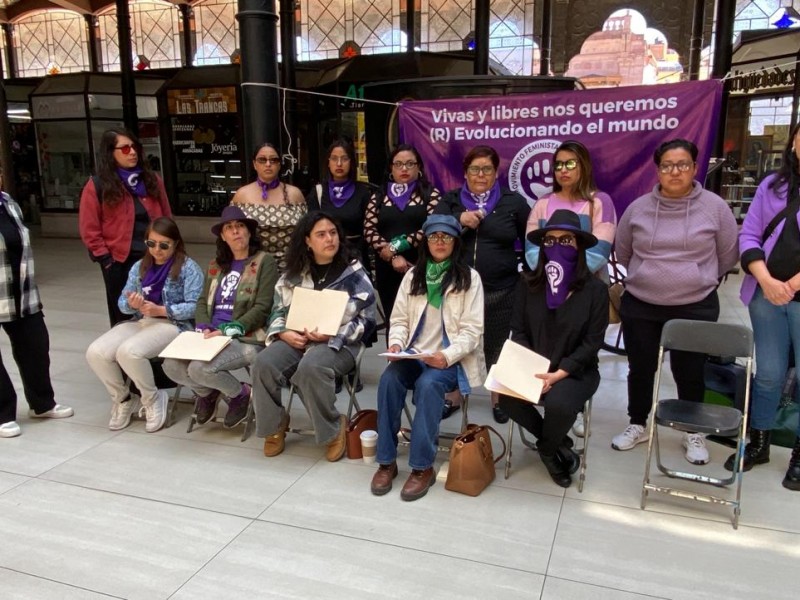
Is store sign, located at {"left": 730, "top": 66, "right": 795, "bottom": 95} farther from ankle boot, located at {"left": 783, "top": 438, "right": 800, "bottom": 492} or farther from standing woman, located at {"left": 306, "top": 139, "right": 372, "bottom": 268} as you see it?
ankle boot, located at {"left": 783, "top": 438, "right": 800, "bottom": 492}

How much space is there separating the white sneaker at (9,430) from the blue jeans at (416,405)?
2.43 m

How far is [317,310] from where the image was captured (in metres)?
3.70

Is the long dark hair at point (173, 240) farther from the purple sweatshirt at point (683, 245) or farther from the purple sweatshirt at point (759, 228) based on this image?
the purple sweatshirt at point (759, 228)

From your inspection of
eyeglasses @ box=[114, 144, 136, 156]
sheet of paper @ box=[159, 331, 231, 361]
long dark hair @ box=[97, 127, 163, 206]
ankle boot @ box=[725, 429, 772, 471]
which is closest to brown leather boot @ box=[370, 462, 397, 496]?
sheet of paper @ box=[159, 331, 231, 361]

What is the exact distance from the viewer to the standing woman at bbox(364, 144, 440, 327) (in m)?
4.21

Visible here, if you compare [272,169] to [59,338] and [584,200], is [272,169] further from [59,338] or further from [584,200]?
[59,338]

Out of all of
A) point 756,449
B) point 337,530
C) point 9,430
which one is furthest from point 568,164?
point 9,430

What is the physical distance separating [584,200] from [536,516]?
5.88 ft

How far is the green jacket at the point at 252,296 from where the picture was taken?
12.9ft

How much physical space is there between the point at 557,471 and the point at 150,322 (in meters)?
2.72

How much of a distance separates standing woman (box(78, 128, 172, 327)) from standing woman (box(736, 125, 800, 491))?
375 centimetres

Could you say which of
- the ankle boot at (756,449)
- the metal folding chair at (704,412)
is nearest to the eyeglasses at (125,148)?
the metal folding chair at (704,412)

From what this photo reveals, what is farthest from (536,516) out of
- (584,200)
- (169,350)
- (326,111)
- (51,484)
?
(326,111)

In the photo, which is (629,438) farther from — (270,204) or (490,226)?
(270,204)
